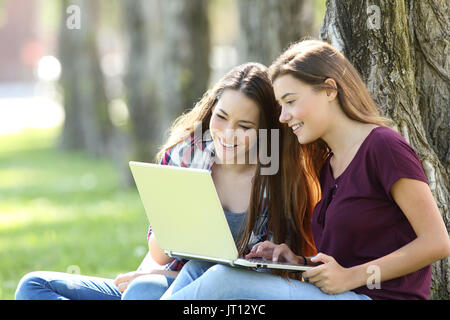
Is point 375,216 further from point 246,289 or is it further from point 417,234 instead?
point 246,289

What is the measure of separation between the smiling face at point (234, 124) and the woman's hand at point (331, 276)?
→ 82cm

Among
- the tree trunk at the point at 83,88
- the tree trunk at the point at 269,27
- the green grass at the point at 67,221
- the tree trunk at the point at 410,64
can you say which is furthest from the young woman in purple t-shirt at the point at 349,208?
the tree trunk at the point at 83,88

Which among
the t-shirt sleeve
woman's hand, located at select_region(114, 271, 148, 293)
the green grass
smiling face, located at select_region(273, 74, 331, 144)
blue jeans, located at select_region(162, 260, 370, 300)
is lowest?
the green grass

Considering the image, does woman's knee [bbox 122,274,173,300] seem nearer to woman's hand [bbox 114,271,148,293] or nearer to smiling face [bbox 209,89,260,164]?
woman's hand [bbox 114,271,148,293]

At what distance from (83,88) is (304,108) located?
14.3 m

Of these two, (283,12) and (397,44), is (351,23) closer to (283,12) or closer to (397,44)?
(397,44)

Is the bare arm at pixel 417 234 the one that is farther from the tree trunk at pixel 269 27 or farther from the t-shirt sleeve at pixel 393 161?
the tree trunk at pixel 269 27

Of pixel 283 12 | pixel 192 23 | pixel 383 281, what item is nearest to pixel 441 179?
pixel 383 281

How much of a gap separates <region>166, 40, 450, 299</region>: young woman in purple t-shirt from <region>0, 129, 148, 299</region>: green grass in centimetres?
269

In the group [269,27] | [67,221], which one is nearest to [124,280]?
[269,27]

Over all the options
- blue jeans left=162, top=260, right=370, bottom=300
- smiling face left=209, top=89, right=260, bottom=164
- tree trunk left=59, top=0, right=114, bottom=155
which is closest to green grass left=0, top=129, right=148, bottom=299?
tree trunk left=59, top=0, right=114, bottom=155

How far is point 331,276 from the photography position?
3.05 metres

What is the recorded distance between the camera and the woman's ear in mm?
3254

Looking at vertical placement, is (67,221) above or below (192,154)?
below
